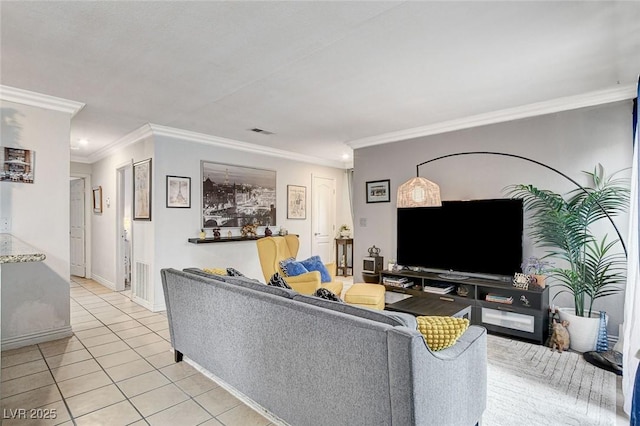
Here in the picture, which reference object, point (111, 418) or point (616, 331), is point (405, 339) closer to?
point (111, 418)

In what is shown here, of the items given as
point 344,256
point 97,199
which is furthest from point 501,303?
point 97,199

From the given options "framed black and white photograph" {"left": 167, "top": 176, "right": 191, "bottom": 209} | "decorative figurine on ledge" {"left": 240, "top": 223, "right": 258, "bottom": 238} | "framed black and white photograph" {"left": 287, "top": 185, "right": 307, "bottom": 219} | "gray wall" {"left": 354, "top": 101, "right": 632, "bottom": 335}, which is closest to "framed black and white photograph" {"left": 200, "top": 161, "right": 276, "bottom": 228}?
"decorative figurine on ledge" {"left": 240, "top": 223, "right": 258, "bottom": 238}

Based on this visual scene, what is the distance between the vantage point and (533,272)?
12.0ft

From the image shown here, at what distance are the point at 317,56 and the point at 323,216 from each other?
4785 millimetres

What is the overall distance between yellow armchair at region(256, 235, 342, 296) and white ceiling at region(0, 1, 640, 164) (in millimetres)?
1725

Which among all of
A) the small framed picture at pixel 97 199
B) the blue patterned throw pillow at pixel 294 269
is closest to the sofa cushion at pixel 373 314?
the blue patterned throw pillow at pixel 294 269

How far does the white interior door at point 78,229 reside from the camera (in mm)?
6887

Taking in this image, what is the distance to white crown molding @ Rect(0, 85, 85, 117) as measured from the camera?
3.26 m

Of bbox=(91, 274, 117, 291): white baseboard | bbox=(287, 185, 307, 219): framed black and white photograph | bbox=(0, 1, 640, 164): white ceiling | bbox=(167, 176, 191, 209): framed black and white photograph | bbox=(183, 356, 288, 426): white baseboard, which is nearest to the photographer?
bbox=(0, 1, 640, 164): white ceiling

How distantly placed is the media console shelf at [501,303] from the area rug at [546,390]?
0.28 m

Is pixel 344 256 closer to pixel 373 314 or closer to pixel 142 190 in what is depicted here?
pixel 142 190

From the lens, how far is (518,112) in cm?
382

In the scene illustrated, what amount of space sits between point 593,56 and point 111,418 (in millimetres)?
4308

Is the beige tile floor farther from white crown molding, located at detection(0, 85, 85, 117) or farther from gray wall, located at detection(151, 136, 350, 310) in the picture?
white crown molding, located at detection(0, 85, 85, 117)
